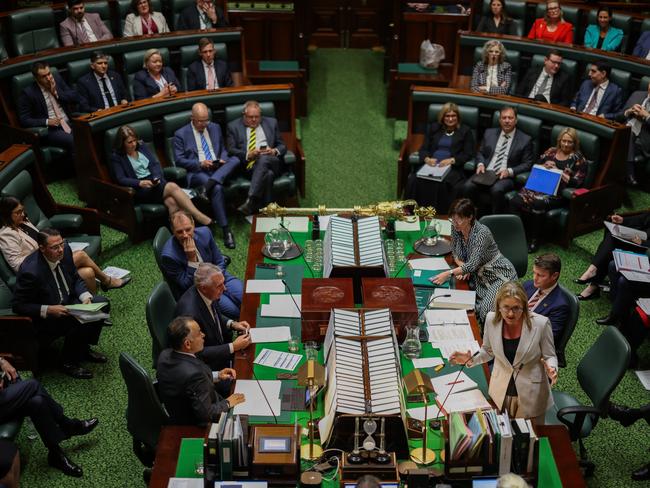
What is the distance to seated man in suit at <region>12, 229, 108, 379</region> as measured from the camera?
5.14 metres

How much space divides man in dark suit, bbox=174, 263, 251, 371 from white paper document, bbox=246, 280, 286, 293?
13.8 inches

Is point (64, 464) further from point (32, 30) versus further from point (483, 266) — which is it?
point (32, 30)

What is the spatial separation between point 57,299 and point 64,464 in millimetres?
1156

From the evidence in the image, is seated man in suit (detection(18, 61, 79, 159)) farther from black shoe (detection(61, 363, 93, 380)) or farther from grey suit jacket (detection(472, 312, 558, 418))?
grey suit jacket (detection(472, 312, 558, 418))

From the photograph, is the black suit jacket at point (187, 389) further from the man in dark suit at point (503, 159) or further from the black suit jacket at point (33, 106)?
the black suit jacket at point (33, 106)

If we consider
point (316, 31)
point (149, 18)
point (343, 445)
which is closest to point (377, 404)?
point (343, 445)

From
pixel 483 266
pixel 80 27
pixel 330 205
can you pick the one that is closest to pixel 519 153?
pixel 330 205

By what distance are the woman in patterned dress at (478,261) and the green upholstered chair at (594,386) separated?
0.78 m

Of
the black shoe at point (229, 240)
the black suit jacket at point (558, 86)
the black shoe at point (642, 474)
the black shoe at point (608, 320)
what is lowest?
the black shoe at point (642, 474)

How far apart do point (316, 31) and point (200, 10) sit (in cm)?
257

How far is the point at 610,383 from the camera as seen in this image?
13.9ft

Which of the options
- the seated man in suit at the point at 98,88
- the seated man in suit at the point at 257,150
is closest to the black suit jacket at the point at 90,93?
the seated man in suit at the point at 98,88

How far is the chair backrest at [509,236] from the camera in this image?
569 cm

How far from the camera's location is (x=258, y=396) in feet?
13.5
